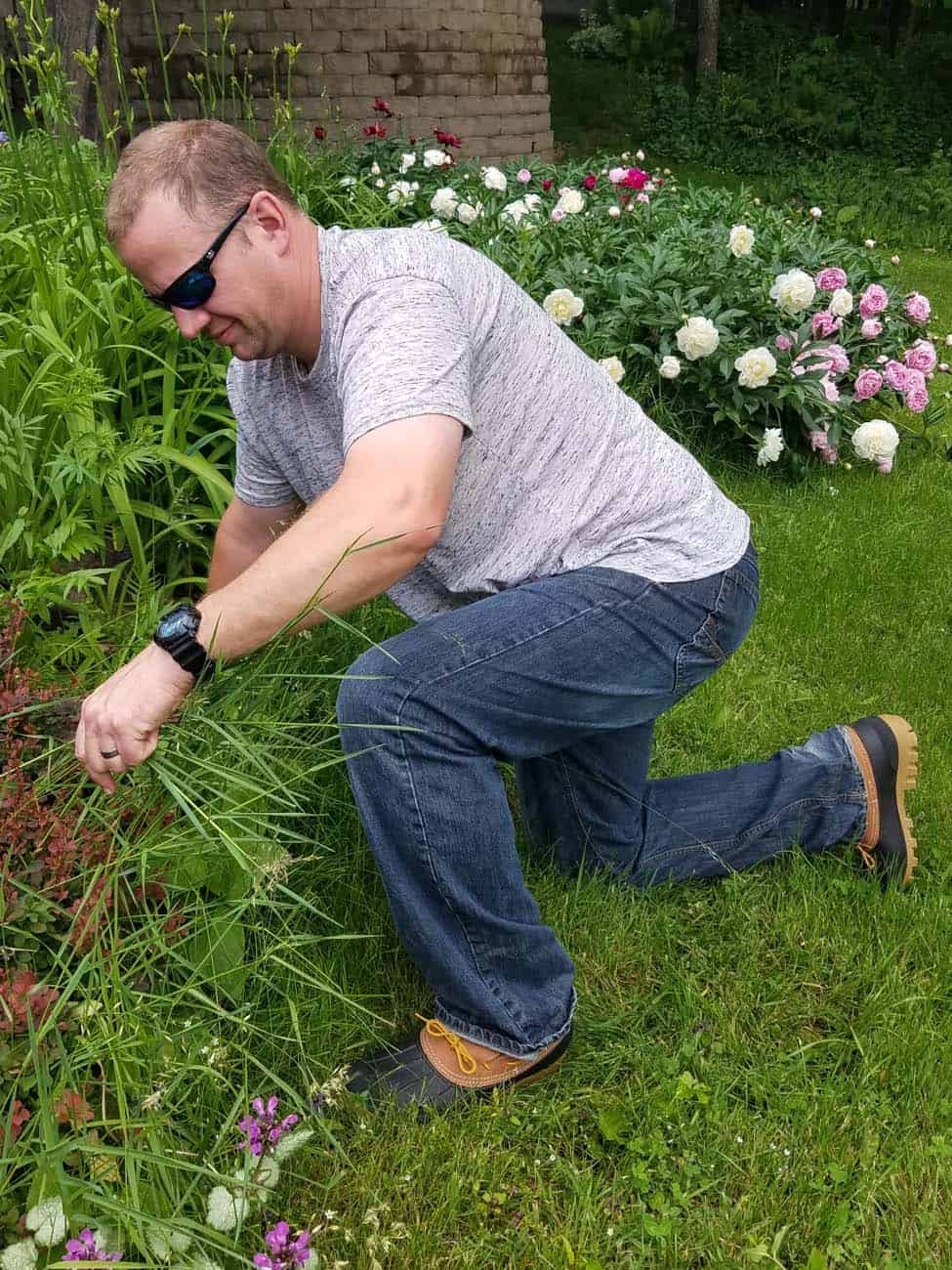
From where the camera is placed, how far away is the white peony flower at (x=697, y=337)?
4613 mm

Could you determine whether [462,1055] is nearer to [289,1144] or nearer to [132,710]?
[289,1144]

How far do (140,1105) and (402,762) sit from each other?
61 cm

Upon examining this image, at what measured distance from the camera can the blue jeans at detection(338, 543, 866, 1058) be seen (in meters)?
1.84

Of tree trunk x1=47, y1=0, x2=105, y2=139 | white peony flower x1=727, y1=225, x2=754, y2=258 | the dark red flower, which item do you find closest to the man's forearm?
white peony flower x1=727, y1=225, x2=754, y2=258

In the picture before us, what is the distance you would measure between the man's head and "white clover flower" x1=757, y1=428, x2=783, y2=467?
305 cm

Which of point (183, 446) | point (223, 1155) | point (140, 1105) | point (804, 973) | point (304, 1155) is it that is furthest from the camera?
point (183, 446)

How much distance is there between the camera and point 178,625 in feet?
5.43

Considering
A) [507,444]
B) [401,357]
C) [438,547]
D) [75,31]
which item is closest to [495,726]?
[438,547]

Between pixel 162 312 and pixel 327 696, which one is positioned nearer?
pixel 327 696

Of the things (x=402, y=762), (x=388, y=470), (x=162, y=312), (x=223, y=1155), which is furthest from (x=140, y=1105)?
(x=162, y=312)

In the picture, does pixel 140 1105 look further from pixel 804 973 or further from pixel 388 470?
pixel 804 973

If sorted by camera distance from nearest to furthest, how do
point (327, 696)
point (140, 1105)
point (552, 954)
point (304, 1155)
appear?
point (140, 1105) < point (304, 1155) < point (552, 954) < point (327, 696)

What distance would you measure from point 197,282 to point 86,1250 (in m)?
1.34

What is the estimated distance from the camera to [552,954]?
203 centimetres
